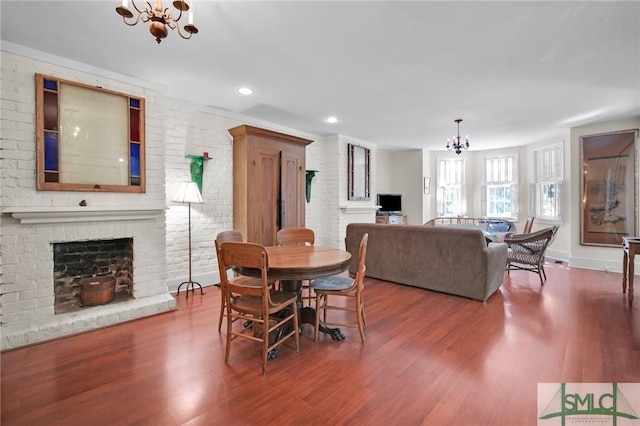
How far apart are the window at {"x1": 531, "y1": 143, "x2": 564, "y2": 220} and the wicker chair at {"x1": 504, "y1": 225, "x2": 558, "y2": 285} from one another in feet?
8.30

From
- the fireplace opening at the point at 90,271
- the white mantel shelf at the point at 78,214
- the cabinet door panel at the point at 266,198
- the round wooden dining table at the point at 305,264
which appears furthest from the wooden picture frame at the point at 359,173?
the fireplace opening at the point at 90,271

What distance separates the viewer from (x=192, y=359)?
224cm

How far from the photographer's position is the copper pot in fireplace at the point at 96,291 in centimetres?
298

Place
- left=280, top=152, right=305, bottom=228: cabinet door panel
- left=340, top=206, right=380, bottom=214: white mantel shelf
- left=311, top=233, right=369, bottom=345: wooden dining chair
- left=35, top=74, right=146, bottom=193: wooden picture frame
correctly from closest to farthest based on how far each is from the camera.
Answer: left=311, top=233, right=369, bottom=345: wooden dining chair
left=35, top=74, right=146, bottom=193: wooden picture frame
left=280, top=152, right=305, bottom=228: cabinet door panel
left=340, top=206, right=380, bottom=214: white mantel shelf

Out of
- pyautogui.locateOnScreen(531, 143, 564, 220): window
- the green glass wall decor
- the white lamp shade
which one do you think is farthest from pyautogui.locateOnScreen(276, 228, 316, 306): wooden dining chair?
pyautogui.locateOnScreen(531, 143, 564, 220): window

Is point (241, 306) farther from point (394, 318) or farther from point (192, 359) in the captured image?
point (394, 318)

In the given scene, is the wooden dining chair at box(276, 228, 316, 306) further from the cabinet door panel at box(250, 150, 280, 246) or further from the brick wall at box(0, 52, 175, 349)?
the brick wall at box(0, 52, 175, 349)

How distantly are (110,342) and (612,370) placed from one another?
3.87m

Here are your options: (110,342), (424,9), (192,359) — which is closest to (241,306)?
(192,359)

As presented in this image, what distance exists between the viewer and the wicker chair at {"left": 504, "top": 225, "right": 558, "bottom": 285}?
412cm

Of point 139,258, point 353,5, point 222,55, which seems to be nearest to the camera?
point 353,5

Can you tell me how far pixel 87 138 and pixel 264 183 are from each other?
6.69 feet

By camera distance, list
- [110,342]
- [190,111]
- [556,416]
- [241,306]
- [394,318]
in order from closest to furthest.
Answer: [556,416] < [241,306] < [110,342] < [394,318] < [190,111]

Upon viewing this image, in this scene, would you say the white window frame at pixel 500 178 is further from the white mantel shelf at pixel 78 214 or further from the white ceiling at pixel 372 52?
the white mantel shelf at pixel 78 214
